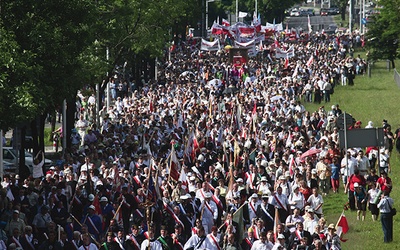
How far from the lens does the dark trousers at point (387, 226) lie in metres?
27.9

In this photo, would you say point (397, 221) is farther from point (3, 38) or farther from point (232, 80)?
point (232, 80)

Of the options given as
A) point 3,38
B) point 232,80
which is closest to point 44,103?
point 3,38

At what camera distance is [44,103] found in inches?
1223

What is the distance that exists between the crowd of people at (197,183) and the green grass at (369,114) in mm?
476

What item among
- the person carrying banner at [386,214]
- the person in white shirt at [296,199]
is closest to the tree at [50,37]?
the person in white shirt at [296,199]

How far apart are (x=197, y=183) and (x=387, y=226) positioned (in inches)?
180

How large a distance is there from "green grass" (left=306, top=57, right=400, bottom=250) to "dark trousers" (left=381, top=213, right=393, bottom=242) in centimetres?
15

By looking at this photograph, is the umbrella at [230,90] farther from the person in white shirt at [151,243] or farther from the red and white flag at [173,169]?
the person in white shirt at [151,243]

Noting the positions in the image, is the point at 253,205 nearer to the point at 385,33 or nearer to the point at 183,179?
the point at 183,179

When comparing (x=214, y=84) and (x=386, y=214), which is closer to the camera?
(x=386, y=214)

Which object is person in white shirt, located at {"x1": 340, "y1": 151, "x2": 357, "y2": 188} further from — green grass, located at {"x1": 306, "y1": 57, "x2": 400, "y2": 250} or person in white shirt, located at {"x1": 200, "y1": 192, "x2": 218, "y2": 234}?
person in white shirt, located at {"x1": 200, "y1": 192, "x2": 218, "y2": 234}

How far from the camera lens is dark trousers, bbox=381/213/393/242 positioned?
27.9m

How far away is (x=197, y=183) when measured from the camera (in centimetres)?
2989

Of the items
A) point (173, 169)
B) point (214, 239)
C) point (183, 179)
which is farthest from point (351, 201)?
point (214, 239)
